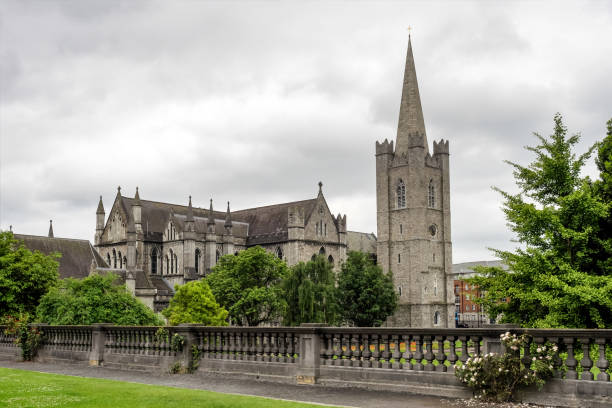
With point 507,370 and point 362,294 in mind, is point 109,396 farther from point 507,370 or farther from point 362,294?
point 362,294

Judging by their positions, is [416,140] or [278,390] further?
[416,140]

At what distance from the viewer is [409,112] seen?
92.9 m

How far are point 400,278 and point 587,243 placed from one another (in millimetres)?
67085

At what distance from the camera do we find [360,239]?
378 feet

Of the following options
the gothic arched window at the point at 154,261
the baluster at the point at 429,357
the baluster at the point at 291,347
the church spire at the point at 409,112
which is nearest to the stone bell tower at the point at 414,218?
the church spire at the point at 409,112

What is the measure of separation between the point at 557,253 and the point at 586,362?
37.8 ft

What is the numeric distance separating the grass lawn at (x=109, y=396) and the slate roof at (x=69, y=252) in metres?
59.6

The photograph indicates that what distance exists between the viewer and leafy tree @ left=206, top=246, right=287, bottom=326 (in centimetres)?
6128

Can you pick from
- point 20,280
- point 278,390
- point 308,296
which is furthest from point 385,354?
point 308,296

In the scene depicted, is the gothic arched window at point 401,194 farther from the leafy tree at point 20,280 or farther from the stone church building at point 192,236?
the leafy tree at point 20,280

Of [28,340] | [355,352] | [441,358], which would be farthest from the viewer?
[28,340]

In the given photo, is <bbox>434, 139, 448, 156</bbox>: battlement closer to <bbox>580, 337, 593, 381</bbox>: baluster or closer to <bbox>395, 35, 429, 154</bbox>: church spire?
<bbox>395, 35, 429, 154</bbox>: church spire

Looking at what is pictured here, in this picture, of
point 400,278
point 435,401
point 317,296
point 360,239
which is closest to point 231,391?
point 435,401

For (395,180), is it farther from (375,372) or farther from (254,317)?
(375,372)
